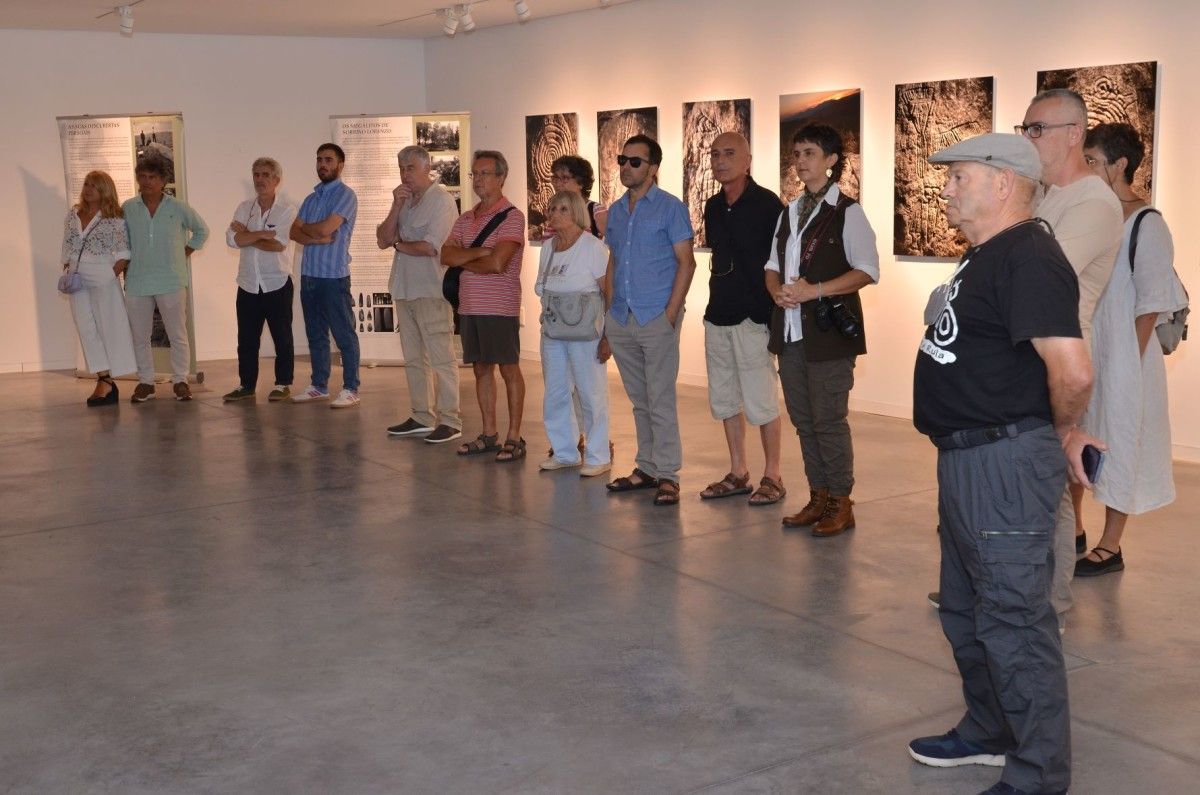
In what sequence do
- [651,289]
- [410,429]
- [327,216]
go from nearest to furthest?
[651,289] < [410,429] < [327,216]

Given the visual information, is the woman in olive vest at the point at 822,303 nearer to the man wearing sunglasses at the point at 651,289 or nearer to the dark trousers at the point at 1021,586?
the man wearing sunglasses at the point at 651,289

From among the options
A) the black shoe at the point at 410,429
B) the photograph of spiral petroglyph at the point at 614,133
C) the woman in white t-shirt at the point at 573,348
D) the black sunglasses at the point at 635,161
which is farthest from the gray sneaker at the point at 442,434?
the photograph of spiral petroglyph at the point at 614,133

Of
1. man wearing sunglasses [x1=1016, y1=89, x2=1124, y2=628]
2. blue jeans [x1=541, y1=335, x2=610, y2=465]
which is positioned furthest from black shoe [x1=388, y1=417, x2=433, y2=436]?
man wearing sunglasses [x1=1016, y1=89, x2=1124, y2=628]

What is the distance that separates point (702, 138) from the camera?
32.9ft

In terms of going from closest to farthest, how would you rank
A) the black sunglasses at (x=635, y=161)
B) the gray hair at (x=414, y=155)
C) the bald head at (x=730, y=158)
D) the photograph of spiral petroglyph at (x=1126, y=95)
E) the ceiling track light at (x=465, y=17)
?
the bald head at (x=730, y=158), the black sunglasses at (x=635, y=161), the photograph of spiral petroglyph at (x=1126, y=95), the gray hair at (x=414, y=155), the ceiling track light at (x=465, y=17)

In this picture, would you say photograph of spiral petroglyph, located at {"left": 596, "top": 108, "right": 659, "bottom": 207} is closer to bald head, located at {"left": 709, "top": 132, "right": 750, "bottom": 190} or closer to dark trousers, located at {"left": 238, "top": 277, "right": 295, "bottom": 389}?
dark trousers, located at {"left": 238, "top": 277, "right": 295, "bottom": 389}

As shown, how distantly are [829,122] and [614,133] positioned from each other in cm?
241

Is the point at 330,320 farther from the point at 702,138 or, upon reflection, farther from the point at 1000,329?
the point at 1000,329

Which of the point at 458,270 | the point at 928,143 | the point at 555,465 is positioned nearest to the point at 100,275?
the point at 458,270

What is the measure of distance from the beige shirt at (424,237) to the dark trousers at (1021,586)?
5.21m

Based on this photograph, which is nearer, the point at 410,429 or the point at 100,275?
the point at 410,429

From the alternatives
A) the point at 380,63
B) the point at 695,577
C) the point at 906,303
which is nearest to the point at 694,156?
the point at 906,303

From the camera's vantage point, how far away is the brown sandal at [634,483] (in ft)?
21.6

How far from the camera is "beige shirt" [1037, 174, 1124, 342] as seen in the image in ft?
13.2
